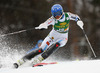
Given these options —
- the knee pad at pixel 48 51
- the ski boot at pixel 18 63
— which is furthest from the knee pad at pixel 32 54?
the knee pad at pixel 48 51

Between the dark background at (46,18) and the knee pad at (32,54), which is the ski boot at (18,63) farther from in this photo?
the dark background at (46,18)

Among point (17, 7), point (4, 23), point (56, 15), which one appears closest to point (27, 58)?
point (56, 15)

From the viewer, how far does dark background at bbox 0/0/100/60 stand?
15618 mm

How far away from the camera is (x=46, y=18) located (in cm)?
1611

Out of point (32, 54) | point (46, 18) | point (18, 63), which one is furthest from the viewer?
point (46, 18)

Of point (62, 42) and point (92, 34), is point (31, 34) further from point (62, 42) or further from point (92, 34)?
point (62, 42)

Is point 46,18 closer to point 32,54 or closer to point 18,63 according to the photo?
point 32,54

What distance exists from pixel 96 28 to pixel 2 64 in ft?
41.8

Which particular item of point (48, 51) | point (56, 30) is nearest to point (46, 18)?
point (56, 30)

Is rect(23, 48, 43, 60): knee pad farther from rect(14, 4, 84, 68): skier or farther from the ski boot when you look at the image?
the ski boot

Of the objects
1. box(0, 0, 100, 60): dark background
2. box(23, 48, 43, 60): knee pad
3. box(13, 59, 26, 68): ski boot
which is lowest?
box(0, 0, 100, 60): dark background

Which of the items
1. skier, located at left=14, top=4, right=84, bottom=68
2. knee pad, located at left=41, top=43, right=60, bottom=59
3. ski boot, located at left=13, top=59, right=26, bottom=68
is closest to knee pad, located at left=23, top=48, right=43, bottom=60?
skier, located at left=14, top=4, right=84, bottom=68

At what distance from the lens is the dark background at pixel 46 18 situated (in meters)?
15.6

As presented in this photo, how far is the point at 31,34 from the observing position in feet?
51.2
